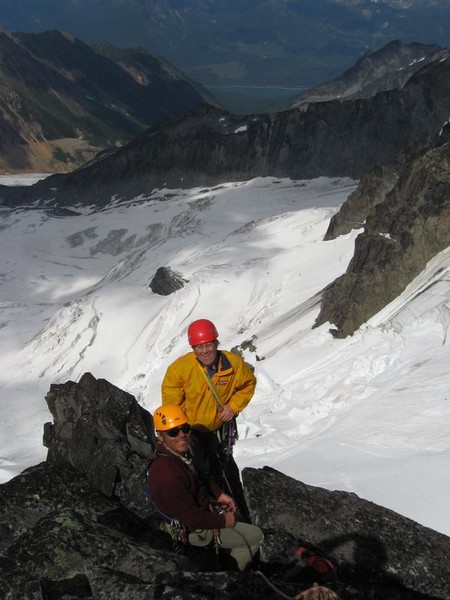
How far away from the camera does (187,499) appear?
19.8 feet

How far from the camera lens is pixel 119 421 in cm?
1235

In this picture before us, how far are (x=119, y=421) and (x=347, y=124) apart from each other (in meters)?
85.2

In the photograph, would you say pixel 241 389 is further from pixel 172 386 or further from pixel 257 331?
pixel 257 331

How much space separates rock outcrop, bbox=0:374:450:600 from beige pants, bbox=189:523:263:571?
193mm

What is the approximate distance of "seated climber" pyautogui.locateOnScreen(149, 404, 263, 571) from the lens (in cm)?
604

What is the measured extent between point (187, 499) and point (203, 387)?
155 centimetres

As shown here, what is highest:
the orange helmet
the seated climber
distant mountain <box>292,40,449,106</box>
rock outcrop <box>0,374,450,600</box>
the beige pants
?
distant mountain <box>292,40,449,106</box>

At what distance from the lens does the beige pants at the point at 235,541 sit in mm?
6371

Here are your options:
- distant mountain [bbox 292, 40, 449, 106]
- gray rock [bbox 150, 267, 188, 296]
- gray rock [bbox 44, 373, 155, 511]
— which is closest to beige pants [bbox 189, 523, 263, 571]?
gray rock [bbox 44, 373, 155, 511]

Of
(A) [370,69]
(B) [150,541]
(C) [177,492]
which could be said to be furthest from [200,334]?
(A) [370,69]

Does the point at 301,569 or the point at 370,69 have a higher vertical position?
the point at 370,69

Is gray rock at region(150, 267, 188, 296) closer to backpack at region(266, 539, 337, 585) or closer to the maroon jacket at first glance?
backpack at region(266, 539, 337, 585)

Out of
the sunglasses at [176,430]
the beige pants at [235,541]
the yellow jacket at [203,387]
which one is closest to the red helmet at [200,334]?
the yellow jacket at [203,387]

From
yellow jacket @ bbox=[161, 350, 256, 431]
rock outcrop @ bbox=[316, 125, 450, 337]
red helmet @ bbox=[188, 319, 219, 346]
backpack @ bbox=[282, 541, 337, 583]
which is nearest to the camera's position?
backpack @ bbox=[282, 541, 337, 583]
